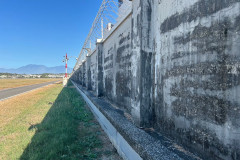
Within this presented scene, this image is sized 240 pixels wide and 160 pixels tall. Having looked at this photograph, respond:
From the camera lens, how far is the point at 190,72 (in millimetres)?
1988

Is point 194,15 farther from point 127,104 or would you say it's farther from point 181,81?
point 127,104

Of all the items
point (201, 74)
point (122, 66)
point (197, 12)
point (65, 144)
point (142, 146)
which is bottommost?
point (65, 144)

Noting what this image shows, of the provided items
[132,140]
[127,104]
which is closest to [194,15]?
[132,140]

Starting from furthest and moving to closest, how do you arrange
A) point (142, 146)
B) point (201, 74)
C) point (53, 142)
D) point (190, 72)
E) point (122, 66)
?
point (122, 66)
point (53, 142)
point (142, 146)
point (190, 72)
point (201, 74)

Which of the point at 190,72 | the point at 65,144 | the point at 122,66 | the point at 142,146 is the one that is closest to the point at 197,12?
the point at 190,72

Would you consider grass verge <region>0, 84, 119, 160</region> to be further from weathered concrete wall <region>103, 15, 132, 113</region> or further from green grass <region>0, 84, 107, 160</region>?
weathered concrete wall <region>103, 15, 132, 113</region>

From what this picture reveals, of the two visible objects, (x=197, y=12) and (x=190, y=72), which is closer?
(x=197, y=12)

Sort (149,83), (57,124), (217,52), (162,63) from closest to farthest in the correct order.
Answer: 1. (217,52)
2. (162,63)
3. (149,83)
4. (57,124)

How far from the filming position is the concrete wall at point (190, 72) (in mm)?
1497

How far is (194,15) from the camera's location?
75.1 inches

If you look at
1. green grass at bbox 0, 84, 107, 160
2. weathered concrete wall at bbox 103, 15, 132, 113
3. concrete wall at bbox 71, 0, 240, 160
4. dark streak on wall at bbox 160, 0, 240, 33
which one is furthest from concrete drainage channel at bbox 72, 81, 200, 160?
dark streak on wall at bbox 160, 0, 240, 33

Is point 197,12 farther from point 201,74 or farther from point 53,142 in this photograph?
point 53,142

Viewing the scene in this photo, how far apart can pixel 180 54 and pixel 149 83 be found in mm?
881

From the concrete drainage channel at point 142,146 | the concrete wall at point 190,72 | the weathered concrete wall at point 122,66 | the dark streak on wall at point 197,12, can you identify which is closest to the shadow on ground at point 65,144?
the concrete drainage channel at point 142,146
